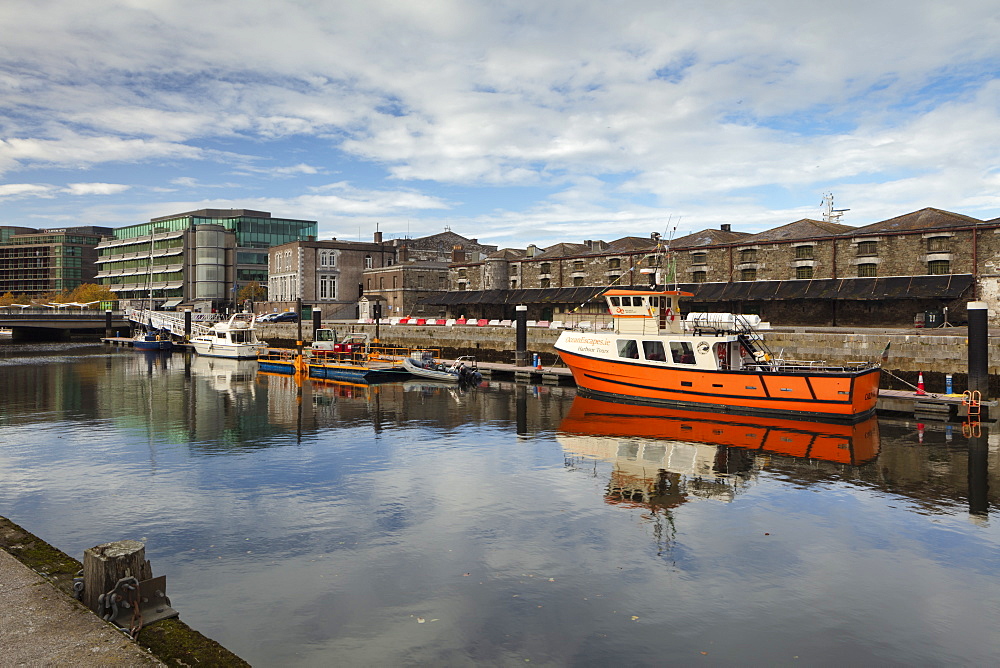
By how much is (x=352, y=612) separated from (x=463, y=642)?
1.97 m

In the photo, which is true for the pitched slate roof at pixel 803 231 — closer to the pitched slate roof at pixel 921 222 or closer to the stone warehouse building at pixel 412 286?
the pitched slate roof at pixel 921 222

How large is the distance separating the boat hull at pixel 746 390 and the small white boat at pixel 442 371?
11300 millimetres

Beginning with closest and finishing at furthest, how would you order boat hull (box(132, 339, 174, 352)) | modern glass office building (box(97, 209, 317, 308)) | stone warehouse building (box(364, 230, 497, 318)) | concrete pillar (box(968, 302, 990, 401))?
concrete pillar (box(968, 302, 990, 401)), boat hull (box(132, 339, 174, 352)), stone warehouse building (box(364, 230, 497, 318)), modern glass office building (box(97, 209, 317, 308))

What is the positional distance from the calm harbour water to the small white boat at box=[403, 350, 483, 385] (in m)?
14.2

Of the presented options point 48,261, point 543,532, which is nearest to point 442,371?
point 543,532

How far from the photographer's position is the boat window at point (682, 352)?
3042cm

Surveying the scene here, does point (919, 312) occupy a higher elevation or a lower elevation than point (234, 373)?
higher

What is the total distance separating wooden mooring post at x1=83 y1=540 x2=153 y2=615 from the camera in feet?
27.8

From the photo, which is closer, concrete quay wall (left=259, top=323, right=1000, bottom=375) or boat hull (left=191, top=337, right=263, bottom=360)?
concrete quay wall (left=259, top=323, right=1000, bottom=375)

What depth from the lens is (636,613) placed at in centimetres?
1066

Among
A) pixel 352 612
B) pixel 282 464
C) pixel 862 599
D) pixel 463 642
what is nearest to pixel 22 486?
pixel 282 464

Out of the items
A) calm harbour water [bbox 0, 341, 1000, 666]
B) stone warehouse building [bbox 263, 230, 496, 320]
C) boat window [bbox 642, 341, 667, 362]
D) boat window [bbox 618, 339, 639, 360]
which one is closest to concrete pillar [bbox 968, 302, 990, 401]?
calm harbour water [bbox 0, 341, 1000, 666]

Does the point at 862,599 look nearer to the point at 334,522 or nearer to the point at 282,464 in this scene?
the point at 334,522

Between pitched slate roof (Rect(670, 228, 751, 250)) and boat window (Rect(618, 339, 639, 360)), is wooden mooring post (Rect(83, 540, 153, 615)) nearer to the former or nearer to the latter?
boat window (Rect(618, 339, 639, 360))
